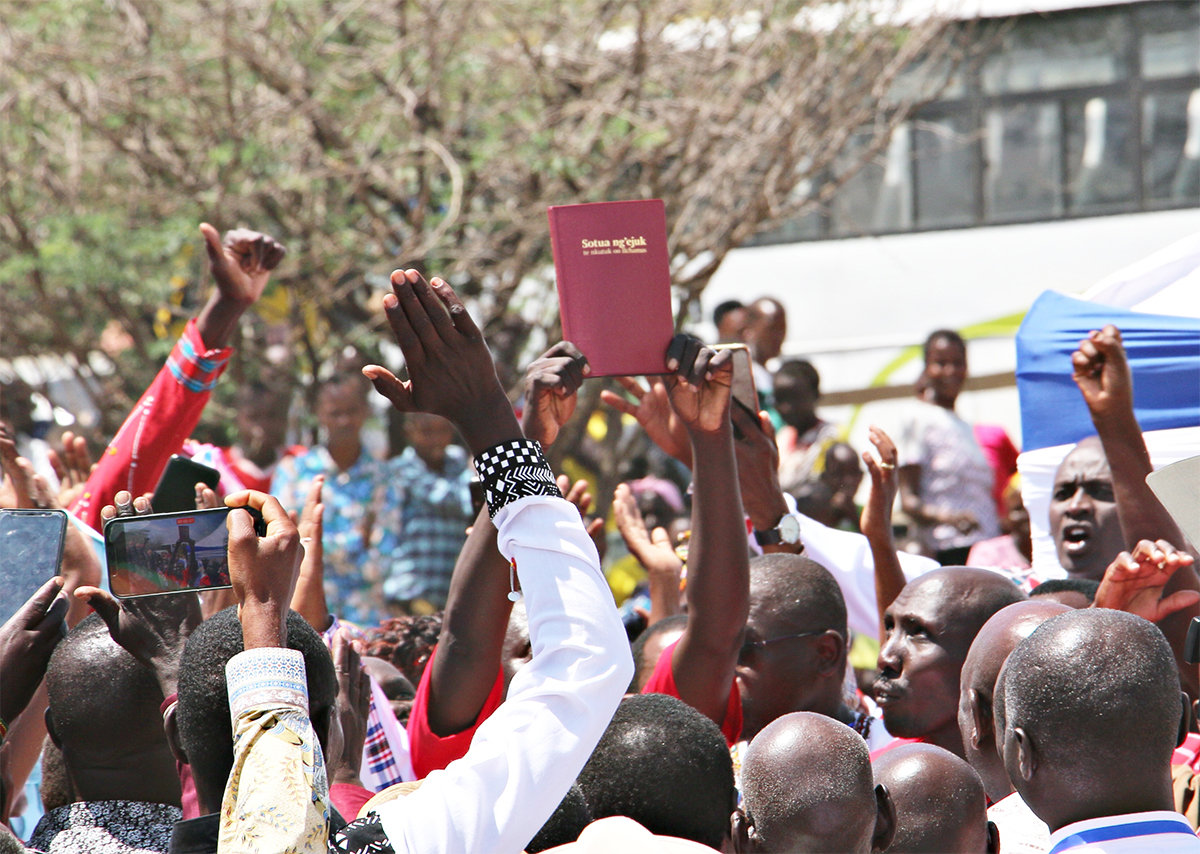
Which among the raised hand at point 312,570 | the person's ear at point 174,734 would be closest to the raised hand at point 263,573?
the person's ear at point 174,734

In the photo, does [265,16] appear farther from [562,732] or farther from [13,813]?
[562,732]

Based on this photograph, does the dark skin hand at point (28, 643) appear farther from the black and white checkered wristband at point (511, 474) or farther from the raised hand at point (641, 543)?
the raised hand at point (641, 543)

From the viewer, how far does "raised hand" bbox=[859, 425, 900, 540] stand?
418 centimetres

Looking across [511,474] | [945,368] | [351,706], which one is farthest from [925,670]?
[945,368]

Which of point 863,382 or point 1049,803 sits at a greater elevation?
point 1049,803

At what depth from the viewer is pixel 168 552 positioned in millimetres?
2355

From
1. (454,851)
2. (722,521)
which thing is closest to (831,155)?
(722,521)

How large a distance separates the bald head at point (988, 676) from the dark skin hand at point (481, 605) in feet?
3.49

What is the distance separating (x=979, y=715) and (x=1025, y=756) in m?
0.60

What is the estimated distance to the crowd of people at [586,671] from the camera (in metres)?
2.02

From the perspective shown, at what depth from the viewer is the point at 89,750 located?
2771mm

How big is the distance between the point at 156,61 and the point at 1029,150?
741 centimetres

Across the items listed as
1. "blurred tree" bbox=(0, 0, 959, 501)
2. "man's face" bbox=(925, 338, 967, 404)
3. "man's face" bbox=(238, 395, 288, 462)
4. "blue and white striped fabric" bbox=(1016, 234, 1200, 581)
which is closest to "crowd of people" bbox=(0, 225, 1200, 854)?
"blue and white striped fabric" bbox=(1016, 234, 1200, 581)

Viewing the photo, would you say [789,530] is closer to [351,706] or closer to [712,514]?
[712,514]
